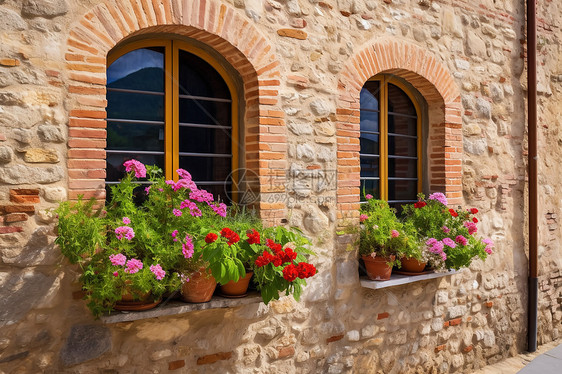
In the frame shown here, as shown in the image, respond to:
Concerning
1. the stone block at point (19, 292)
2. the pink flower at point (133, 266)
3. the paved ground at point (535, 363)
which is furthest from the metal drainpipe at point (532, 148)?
the stone block at point (19, 292)

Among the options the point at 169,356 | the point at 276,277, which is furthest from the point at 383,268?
the point at 169,356

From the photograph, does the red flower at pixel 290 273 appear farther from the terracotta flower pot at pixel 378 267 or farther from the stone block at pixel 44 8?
the stone block at pixel 44 8

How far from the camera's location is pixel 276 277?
313 cm

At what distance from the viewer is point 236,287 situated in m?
3.28

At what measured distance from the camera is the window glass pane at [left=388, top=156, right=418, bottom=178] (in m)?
4.89

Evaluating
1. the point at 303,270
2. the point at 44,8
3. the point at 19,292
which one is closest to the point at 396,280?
the point at 303,270

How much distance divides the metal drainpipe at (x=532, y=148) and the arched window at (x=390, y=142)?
4.76 feet

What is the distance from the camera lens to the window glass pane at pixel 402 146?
16.0 feet

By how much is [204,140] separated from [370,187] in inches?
69.9

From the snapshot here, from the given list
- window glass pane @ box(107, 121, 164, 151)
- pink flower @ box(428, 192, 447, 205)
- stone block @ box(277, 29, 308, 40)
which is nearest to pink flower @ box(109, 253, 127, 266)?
window glass pane @ box(107, 121, 164, 151)

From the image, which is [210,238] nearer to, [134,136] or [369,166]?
[134,136]

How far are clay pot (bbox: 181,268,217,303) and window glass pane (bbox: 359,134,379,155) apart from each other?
2.16 metres

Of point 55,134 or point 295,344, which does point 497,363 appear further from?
point 55,134

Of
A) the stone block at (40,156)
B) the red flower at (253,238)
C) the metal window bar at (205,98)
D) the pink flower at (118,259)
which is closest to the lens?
the pink flower at (118,259)
